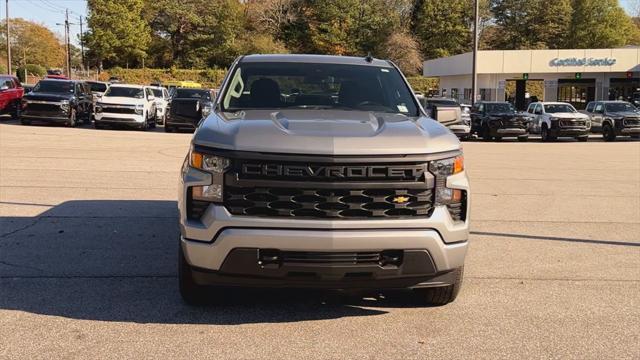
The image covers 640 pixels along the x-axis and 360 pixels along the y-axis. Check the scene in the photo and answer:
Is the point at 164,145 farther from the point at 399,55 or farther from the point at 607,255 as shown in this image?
the point at 399,55

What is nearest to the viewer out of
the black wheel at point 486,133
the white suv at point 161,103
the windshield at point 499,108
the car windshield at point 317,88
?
the car windshield at point 317,88

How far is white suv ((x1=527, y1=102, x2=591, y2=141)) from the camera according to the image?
28.9m

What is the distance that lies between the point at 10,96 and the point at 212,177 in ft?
92.3

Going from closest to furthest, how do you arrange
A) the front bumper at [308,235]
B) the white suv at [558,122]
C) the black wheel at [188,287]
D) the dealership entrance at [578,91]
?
1. the front bumper at [308,235]
2. the black wheel at [188,287]
3. the white suv at [558,122]
4. the dealership entrance at [578,91]

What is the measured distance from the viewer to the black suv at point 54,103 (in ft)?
84.9

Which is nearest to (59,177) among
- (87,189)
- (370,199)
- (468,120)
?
(87,189)

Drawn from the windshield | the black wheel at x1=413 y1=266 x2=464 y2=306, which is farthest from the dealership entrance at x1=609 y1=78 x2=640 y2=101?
the black wheel at x1=413 y1=266 x2=464 y2=306

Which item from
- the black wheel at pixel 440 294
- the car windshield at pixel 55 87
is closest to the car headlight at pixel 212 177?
the black wheel at pixel 440 294

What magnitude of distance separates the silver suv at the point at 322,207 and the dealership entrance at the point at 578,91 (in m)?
53.2

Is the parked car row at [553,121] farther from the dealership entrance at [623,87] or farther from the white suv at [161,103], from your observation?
the dealership entrance at [623,87]

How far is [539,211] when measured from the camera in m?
10.0

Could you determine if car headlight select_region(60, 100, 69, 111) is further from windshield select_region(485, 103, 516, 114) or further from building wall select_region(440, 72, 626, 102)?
building wall select_region(440, 72, 626, 102)

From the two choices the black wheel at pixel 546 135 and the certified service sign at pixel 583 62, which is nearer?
the black wheel at pixel 546 135

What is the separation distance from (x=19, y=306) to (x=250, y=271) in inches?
80.8
